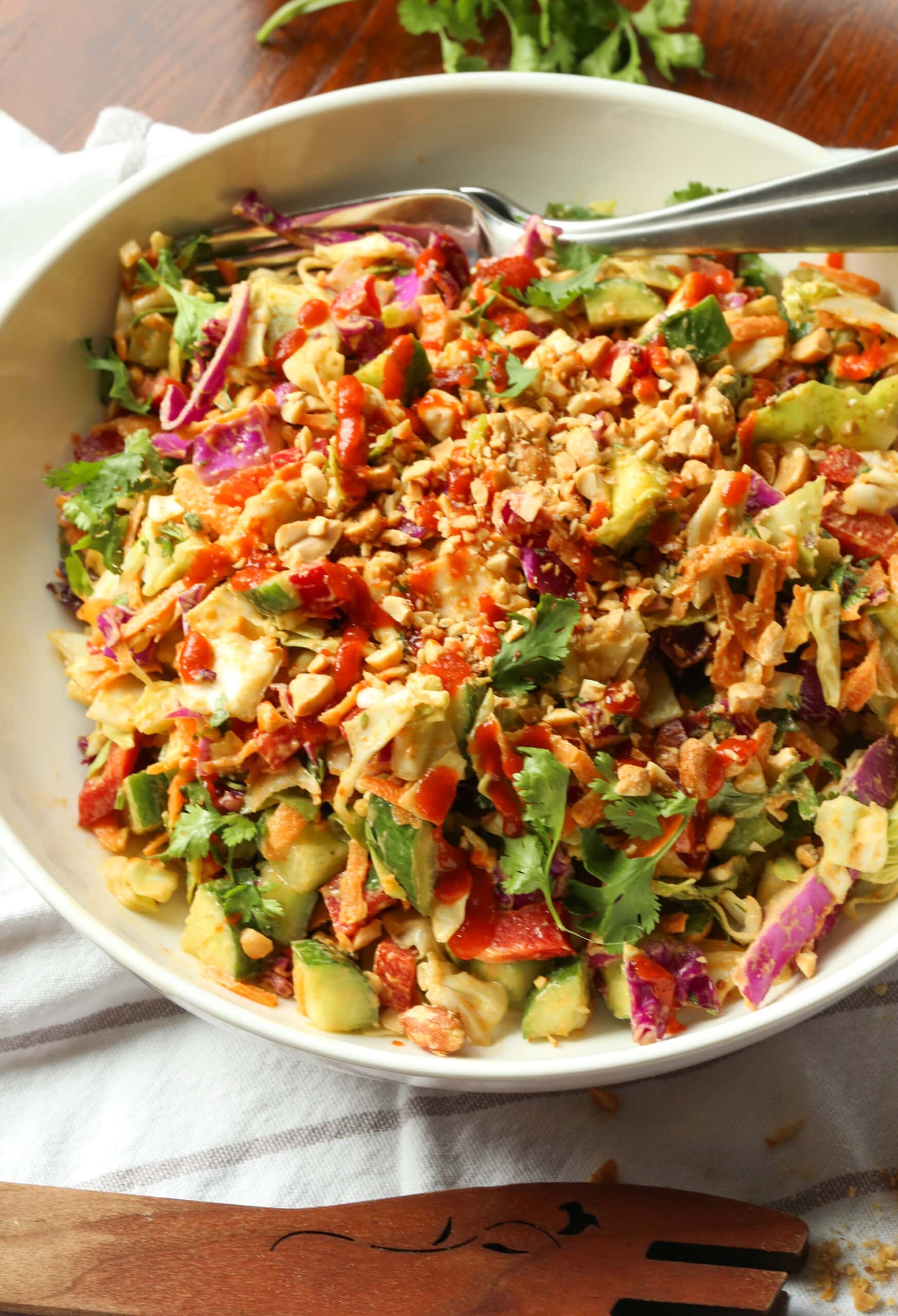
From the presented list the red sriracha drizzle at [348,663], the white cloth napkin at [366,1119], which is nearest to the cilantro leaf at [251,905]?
the red sriracha drizzle at [348,663]

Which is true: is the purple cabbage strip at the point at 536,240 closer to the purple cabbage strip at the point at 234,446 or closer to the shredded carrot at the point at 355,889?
the purple cabbage strip at the point at 234,446

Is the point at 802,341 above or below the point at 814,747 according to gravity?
above

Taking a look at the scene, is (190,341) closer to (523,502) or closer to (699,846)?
(523,502)

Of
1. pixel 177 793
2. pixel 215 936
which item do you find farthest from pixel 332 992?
pixel 177 793

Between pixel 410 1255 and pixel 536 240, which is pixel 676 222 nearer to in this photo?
pixel 536 240

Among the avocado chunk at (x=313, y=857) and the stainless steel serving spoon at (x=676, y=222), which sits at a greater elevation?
the stainless steel serving spoon at (x=676, y=222)

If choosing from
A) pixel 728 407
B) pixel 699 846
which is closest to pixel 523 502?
Result: pixel 728 407

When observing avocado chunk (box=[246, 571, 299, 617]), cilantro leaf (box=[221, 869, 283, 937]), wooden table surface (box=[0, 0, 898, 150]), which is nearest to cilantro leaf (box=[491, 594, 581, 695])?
avocado chunk (box=[246, 571, 299, 617])
